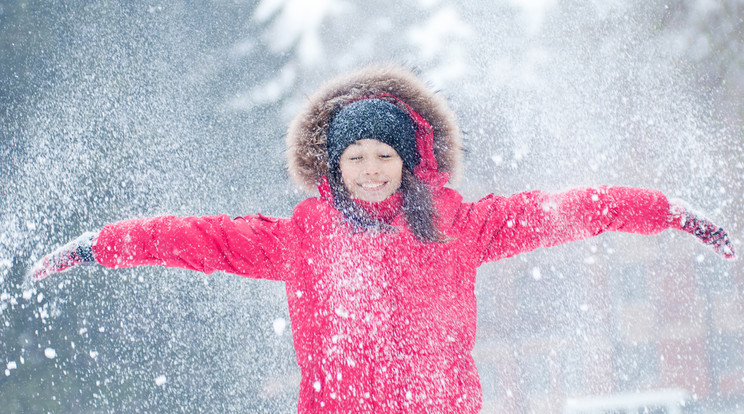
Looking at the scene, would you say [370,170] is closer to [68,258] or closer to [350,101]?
[350,101]

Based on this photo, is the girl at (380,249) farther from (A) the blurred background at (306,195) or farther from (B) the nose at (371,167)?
(A) the blurred background at (306,195)

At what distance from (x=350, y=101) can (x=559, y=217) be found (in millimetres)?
775

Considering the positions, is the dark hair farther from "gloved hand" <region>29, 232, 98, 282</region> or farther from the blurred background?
the blurred background

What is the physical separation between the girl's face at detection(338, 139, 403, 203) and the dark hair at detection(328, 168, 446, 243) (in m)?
0.03

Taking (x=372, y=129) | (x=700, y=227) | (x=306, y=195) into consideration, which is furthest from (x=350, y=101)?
(x=306, y=195)

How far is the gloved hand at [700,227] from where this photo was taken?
5.29ft

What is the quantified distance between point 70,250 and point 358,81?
1.07 m

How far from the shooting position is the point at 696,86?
5.71 metres

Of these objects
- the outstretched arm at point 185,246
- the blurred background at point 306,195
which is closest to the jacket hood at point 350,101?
the outstretched arm at point 185,246

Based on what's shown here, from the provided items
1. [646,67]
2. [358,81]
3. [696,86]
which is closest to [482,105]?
[646,67]

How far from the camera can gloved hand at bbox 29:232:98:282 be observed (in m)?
1.70

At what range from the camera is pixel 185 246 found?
65.9 inches

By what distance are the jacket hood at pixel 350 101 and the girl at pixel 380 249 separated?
0.06 m

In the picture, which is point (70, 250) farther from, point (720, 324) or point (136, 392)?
point (720, 324)
